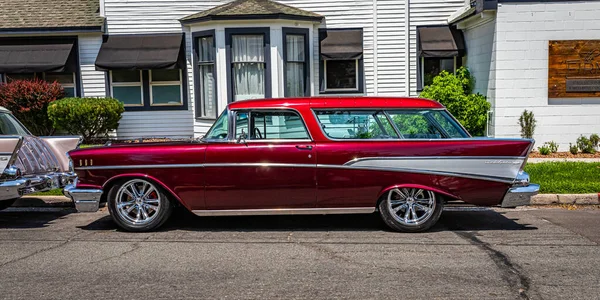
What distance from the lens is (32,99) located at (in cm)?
1666

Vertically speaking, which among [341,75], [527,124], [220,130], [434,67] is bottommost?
[527,124]

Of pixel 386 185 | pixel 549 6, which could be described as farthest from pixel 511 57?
pixel 386 185

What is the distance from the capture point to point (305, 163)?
7.83m

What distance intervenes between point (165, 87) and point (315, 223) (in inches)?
404

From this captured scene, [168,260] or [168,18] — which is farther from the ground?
[168,18]

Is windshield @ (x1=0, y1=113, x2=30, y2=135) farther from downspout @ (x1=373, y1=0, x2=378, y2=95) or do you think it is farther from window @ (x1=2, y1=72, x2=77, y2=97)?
downspout @ (x1=373, y1=0, x2=378, y2=95)

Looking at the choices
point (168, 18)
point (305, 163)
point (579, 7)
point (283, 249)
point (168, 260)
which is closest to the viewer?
point (168, 260)

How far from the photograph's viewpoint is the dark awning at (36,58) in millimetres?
16781

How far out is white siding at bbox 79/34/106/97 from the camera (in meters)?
17.5

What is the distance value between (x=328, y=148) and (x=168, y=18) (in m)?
10.8

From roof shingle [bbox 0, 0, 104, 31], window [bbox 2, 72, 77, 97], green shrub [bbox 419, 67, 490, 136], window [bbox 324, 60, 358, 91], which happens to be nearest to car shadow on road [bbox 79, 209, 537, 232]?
green shrub [bbox 419, 67, 490, 136]

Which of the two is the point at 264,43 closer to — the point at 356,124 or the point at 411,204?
the point at 356,124

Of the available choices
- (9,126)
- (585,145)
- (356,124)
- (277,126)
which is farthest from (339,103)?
(585,145)

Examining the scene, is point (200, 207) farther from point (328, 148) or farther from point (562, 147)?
point (562, 147)
